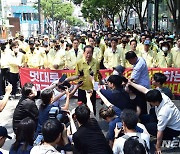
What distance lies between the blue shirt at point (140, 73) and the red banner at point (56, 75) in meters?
2.71

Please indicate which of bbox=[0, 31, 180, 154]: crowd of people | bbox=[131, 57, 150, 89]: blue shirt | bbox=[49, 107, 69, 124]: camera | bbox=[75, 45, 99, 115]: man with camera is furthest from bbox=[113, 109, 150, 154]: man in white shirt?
bbox=[75, 45, 99, 115]: man with camera

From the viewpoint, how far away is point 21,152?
376 centimetres

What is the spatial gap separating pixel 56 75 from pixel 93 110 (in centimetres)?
346

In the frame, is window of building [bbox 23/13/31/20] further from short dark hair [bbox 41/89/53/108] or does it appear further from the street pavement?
short dark hair [bbox 41/89/53/108]

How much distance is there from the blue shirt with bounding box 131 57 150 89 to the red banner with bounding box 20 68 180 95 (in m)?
2.71

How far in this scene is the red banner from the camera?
9492 mm

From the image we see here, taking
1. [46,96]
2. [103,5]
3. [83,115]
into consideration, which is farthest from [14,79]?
[103,5]

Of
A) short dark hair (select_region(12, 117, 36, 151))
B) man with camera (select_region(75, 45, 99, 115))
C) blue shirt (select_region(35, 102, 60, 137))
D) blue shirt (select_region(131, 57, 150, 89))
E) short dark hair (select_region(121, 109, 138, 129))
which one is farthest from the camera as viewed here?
man with camera (select_region(75, 45, 99, 115))

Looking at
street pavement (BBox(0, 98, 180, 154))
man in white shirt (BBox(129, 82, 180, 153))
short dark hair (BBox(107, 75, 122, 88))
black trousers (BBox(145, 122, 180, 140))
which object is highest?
short dark hair (BBox(107, 75, 122, 88))

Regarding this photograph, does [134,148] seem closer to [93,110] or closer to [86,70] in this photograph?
[93,110]

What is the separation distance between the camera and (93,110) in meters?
6.70

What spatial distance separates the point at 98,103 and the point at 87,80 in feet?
9.45

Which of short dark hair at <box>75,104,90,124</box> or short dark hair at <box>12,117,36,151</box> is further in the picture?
short dark hair at <box>75,104,90,124</box>

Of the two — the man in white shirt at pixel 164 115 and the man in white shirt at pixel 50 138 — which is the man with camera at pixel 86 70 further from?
the man in white shirt at pixel 50 138
